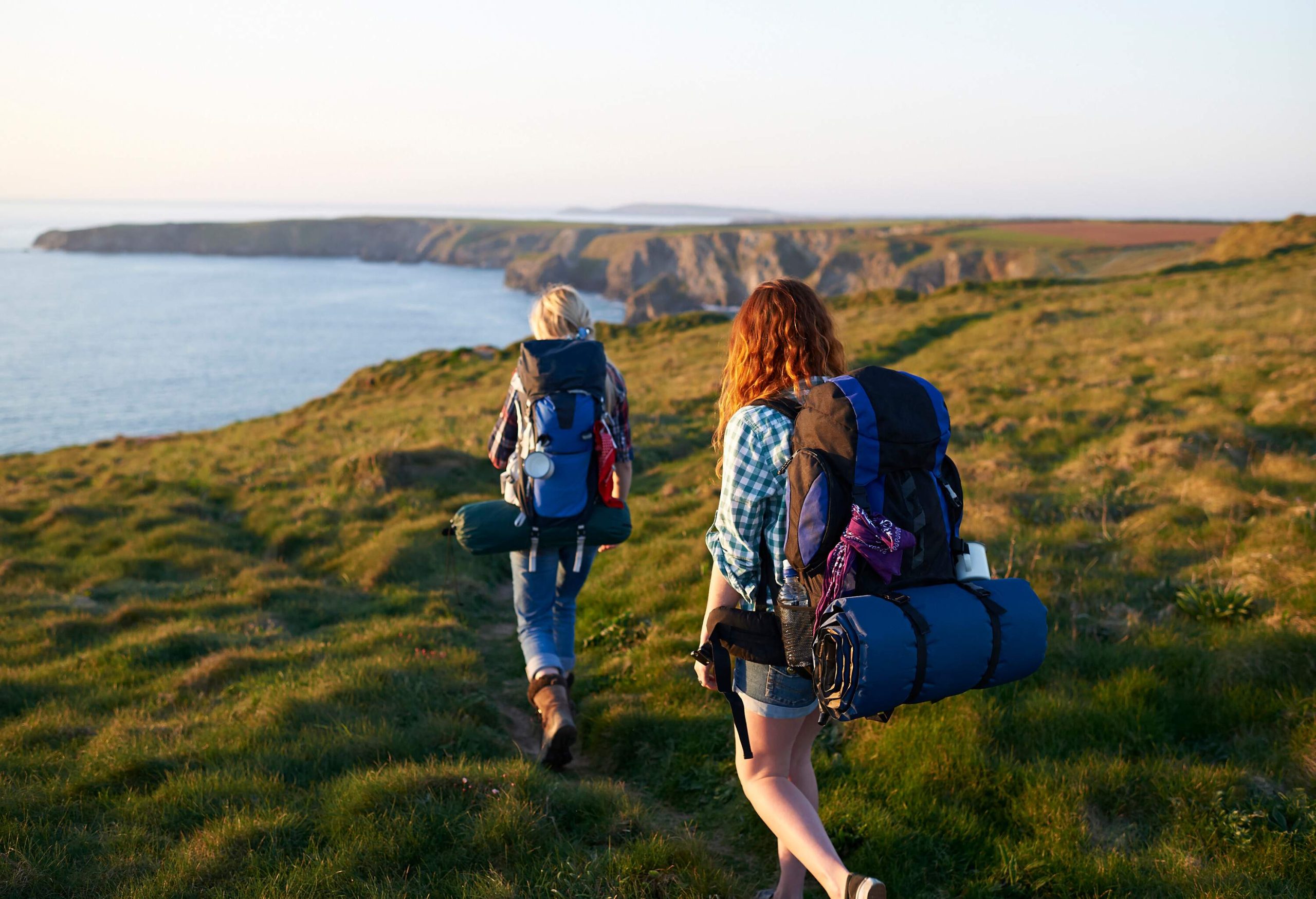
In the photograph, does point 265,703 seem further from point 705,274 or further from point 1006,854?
point 705,274

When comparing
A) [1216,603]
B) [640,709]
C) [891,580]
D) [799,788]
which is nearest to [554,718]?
[640,709]

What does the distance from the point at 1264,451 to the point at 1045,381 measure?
5.86m

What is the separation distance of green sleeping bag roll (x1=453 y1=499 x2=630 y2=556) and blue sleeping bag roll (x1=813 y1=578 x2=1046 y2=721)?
97.3 inches

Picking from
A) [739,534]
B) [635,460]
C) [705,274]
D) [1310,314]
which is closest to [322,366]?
[635,460]

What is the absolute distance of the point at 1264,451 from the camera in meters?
8.84

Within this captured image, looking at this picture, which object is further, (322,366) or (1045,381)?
(322,366)

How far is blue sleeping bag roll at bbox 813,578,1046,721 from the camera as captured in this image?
246 centimetres

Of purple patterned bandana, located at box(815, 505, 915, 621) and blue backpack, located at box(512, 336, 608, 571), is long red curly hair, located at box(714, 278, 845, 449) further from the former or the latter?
blue backpack, located at box(512, 336, 608, 571)

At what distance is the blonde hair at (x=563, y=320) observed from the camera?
4.94 metres

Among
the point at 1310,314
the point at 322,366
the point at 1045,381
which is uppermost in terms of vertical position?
the point at 1310,314

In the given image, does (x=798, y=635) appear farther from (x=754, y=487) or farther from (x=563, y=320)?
(x=563, y=320)

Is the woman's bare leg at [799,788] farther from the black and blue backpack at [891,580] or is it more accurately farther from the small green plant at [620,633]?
the small green plant at [620,633]

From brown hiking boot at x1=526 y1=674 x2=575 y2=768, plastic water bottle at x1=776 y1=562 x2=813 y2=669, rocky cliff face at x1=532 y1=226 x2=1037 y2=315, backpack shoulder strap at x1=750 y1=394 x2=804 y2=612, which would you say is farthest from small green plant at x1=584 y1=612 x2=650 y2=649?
rocky cliff face at x1=532 y1=226 x2=1037 y2=315

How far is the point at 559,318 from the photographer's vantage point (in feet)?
16.2
